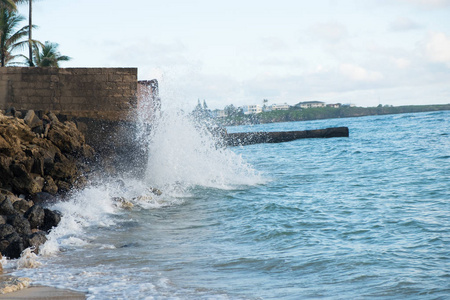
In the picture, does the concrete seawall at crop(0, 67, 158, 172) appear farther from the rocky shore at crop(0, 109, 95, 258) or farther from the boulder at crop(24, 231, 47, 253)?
the boulder at crop(24, 231, 47, 253)

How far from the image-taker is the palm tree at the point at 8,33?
25.8m

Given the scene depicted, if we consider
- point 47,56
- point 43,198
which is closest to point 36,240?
point 43,198

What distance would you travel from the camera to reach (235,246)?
6.35 meters

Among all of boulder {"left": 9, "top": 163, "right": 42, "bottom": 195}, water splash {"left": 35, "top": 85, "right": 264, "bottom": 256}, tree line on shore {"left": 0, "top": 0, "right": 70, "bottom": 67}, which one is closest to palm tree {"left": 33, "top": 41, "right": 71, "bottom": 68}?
tree line on shore {"left": 0, "top": 0, "right": 70, "bottom": 67}

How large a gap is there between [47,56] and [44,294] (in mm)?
27875

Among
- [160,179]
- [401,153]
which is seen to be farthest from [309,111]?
[160,179]

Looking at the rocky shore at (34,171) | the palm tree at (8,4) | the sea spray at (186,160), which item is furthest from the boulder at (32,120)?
the palm tree at (8,4)

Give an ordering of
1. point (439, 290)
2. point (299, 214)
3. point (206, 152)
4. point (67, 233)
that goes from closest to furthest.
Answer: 1. point (439, 290)
2. point (67, 233)
3. point (299, 214)
4. point (206, 152)

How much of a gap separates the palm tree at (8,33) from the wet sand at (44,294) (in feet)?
76.7

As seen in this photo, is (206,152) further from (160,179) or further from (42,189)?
(42,189)

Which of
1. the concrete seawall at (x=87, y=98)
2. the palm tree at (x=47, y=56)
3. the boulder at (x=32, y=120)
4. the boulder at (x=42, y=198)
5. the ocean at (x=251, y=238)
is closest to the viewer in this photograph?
the ocean at (x=251, y=238)

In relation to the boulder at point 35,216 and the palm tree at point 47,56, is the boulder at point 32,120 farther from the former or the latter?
the palm tree at point 47,56

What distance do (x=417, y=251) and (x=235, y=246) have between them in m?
2.07

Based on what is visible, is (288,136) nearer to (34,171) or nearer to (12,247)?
(34,171)
